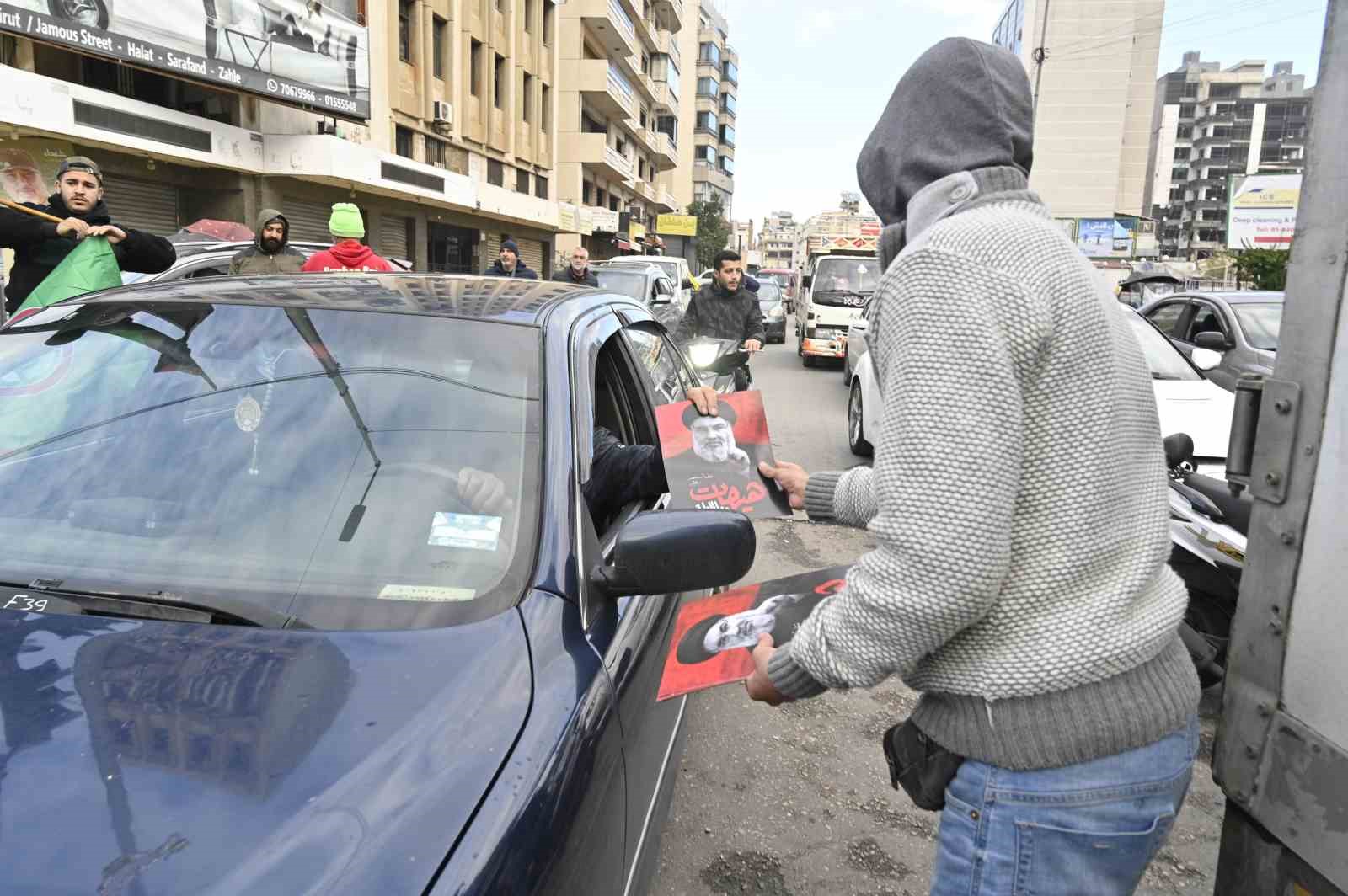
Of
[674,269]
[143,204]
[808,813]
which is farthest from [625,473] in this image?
[674,269]

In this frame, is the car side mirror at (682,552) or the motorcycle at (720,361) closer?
the car side mirror at (682,552)

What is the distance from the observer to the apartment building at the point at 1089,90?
245 feet

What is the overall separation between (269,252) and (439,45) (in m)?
22.2

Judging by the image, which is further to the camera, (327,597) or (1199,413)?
(1199,413)

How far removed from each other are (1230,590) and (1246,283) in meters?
55.4

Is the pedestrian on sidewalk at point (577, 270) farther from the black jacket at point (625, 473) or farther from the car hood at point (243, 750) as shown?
the car hood at point (243, 750)

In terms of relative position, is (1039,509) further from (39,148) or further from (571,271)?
(39,148)

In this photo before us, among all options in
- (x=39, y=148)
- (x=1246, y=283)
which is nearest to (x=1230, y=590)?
(x=39, y=148)

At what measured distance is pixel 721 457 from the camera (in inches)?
84.3

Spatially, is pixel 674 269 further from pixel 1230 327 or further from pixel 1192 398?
pixel 1192 398

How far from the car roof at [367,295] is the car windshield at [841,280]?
13.9 m

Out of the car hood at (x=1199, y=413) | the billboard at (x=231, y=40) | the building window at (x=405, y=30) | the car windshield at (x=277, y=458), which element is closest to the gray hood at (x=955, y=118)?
the car windshield at (x=277, y=458)

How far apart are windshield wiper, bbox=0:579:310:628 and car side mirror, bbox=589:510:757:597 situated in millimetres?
602

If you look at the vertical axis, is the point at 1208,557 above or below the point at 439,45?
below
